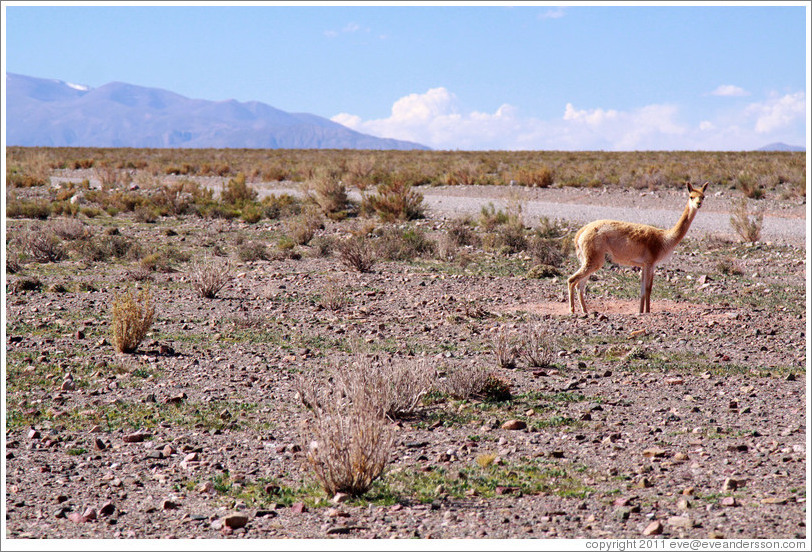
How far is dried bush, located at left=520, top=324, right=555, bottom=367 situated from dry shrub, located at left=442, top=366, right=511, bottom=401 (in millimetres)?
1183

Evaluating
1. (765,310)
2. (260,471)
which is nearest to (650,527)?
(260,471)

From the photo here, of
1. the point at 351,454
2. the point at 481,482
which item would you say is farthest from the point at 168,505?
the point at 481,482

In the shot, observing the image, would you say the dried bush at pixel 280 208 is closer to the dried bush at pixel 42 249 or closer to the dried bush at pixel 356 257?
the dried bush at pixel 42 249

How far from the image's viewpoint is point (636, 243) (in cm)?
1086

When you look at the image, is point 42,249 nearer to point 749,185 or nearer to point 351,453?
point 351,453

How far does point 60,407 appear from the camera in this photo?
7438 mm

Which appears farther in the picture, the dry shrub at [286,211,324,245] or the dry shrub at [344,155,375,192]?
the dry shrub at [344,155,375,192]

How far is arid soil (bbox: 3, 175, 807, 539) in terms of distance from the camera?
5035 millimetres

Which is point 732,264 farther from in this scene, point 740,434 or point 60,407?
point 60,407

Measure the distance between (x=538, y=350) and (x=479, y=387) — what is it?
56.5 inches

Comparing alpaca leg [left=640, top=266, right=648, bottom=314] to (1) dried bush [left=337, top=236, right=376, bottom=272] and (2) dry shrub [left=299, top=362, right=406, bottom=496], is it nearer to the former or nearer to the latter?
(1) dried bush [left=337, top=236, right=376, bottom=272]

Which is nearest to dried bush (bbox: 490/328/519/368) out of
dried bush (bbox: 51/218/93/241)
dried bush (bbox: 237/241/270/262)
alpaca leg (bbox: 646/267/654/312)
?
alpaca leg (bbox: 646/267/654/312)

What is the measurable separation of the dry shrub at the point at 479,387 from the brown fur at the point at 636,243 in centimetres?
398

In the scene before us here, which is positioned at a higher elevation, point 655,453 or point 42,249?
point 42,249
